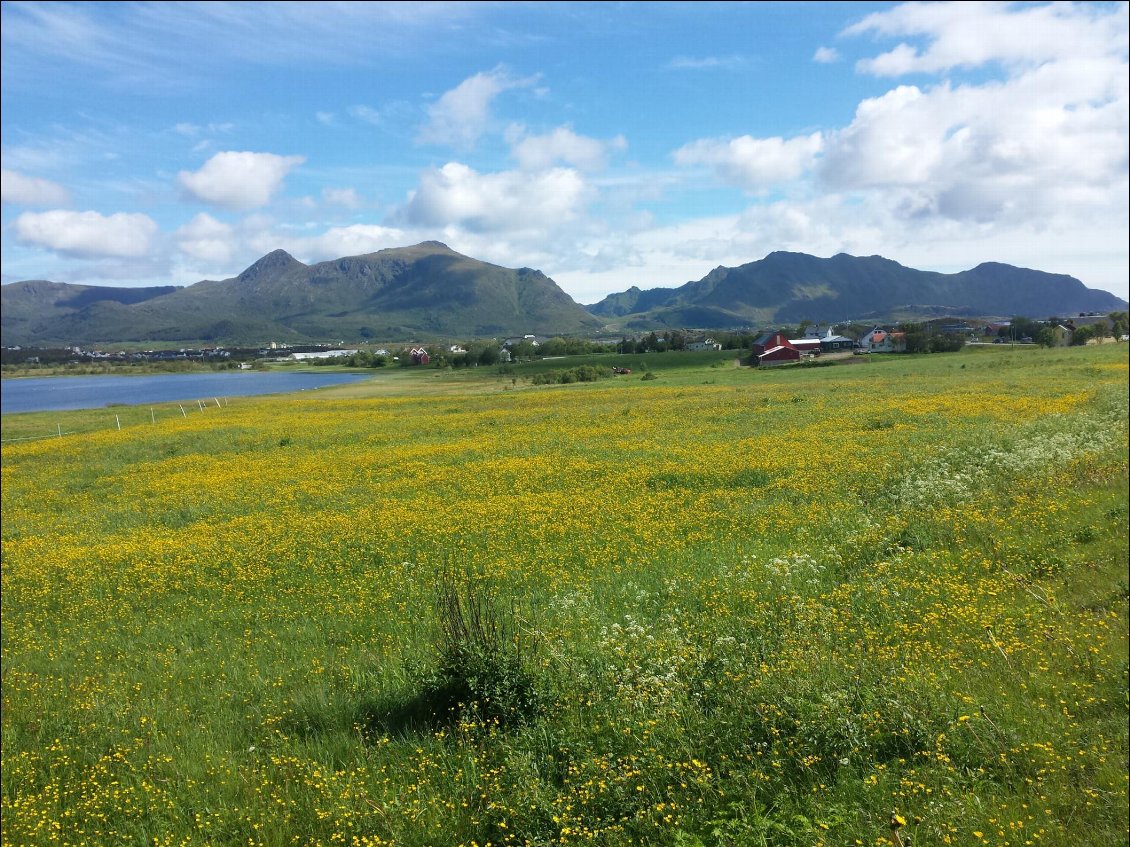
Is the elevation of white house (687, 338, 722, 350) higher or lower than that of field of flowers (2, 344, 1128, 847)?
higher

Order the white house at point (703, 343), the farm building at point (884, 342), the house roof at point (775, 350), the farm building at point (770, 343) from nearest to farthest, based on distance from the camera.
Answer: the house roof at point (775, 350), the farm building at point (770, 343), the farm building at point (884, 342), the white house at point (703, 343)

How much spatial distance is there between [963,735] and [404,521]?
14176 mm

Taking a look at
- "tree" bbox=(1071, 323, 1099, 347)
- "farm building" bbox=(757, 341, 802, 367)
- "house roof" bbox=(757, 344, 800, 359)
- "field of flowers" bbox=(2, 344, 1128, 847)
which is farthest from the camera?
"house roof" bbox=(757, 344, 800, 359)

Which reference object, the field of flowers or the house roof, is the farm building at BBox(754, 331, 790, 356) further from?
the field of flowers

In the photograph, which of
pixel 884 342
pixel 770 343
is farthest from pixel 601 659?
pixel 884 342

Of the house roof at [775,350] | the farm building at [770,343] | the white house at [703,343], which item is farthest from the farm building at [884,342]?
the white house at [703,343]

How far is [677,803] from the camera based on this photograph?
5.96 metres

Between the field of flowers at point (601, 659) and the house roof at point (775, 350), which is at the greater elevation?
the house roof at point (775, 350)

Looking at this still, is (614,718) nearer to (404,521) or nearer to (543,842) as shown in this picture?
(543,842)

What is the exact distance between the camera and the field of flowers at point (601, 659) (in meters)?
6.08

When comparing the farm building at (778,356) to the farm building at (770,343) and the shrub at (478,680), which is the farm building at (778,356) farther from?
the shrub at (478,680)

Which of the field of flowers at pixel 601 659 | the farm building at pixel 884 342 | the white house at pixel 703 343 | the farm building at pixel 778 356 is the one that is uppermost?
the white house at pixel 703 343

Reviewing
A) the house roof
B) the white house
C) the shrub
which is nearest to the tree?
the house roof

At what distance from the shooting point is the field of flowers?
19.9 feet
